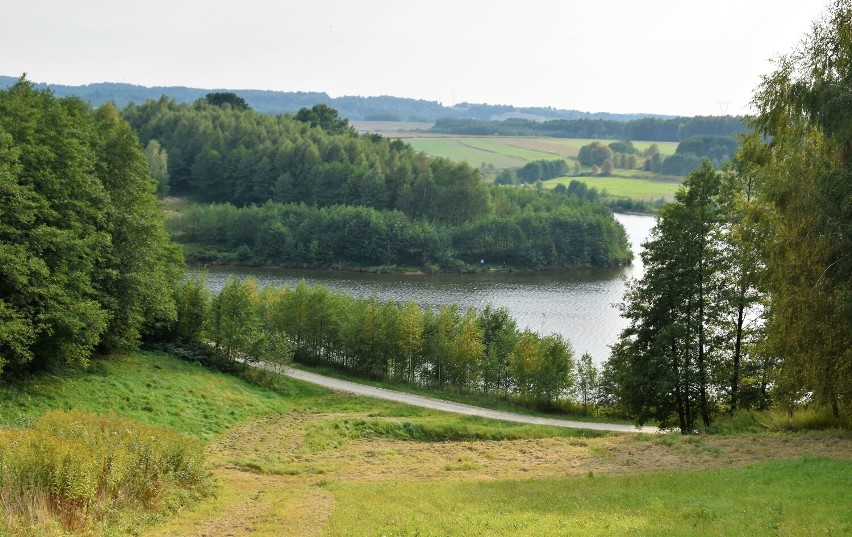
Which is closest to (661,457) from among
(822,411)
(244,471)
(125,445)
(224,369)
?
(822,411)

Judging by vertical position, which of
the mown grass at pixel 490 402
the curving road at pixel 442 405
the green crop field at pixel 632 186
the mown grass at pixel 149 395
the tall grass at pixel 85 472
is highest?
the tall grass at pixel 85 472

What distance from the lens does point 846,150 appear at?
20734 millimetres

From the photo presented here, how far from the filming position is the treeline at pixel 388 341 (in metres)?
42.8

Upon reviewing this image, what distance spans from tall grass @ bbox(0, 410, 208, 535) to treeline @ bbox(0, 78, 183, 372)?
10.1 m

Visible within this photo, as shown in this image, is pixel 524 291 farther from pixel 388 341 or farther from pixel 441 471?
pixel 441 471

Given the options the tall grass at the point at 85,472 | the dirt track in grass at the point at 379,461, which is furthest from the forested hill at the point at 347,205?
the tall grass at the point at 85,472

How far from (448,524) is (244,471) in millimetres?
9566

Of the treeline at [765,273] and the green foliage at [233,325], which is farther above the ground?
the treeline at [765,273]

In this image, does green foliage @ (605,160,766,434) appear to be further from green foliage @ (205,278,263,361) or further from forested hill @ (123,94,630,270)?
forested hill @ (123,94,630,270)

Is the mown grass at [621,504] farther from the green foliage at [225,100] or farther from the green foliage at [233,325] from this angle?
the green foliage at [225,100]

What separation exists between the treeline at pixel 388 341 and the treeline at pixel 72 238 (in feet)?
10.9

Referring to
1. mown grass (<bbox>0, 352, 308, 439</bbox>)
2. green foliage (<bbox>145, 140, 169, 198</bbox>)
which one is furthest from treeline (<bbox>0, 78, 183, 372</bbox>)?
green foliage (<bbox>145, 140, 169, 198</bbox>)

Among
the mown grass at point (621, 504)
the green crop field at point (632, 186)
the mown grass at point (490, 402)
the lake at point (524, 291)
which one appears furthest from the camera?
the green crop field at point (632, 186)

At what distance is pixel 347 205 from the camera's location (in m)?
120
